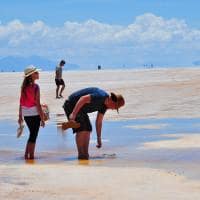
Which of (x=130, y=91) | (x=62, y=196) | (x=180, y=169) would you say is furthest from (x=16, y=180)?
(x=130, y=91)

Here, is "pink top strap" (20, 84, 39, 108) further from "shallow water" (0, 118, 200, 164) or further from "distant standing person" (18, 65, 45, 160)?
"shallow water" (0, 118, 200, 164)

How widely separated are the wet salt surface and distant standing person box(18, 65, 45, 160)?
1.38 ft

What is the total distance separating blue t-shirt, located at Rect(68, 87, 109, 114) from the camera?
35.7ft

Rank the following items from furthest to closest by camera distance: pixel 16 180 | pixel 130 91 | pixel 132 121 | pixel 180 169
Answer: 1. pixel 130 91
2. pixel 132 121
3. pixel 180 169
4. pixel 16 180

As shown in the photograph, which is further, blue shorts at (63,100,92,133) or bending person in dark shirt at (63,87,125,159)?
blue shorts at (63,100,92,133)

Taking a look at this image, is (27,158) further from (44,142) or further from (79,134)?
(44,142)

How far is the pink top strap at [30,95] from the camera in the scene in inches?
449

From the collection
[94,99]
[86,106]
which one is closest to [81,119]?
[86,106]

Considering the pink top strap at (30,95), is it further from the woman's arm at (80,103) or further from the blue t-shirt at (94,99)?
the woman's arm at (80,103)

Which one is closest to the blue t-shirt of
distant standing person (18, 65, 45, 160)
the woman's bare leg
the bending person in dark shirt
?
the bending person in dark shirt

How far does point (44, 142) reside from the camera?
47.9 ft

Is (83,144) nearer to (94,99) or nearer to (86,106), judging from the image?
(86,106)

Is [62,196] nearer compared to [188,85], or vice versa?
[62,196]

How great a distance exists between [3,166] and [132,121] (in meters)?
9.62
